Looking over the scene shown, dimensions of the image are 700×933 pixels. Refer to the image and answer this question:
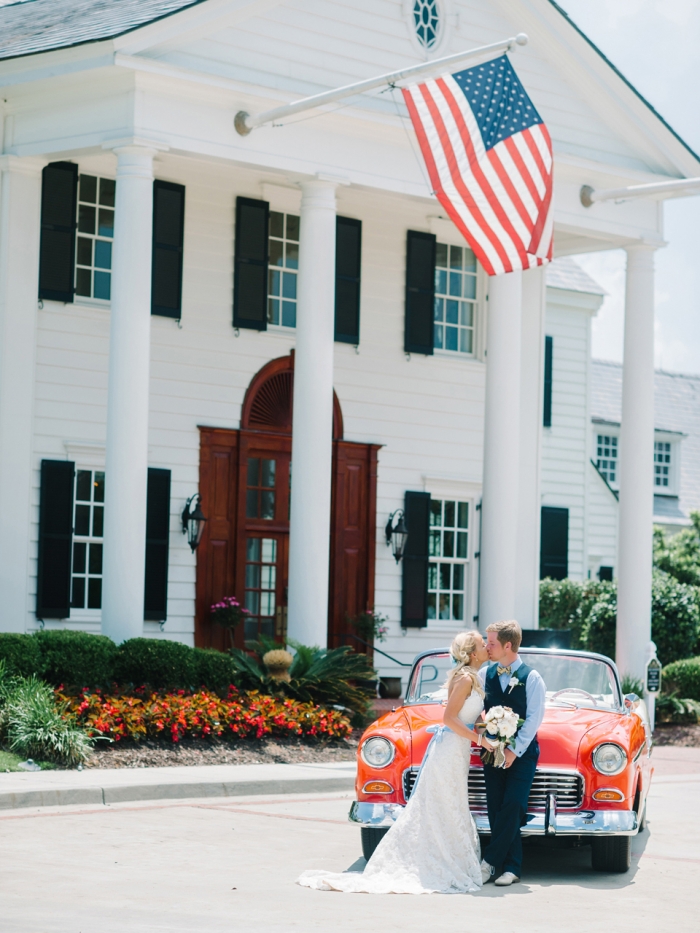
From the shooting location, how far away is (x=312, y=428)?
17.4 meters

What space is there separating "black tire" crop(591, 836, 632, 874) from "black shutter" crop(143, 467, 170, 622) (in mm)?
10381

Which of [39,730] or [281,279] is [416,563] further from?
[39,730]

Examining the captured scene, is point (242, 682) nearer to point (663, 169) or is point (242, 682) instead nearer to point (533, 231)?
point (533, 231)

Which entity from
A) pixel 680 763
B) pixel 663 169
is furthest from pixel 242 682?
A: pixel 663 169

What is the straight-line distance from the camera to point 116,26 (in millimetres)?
16703

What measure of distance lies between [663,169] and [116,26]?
27.8 ft

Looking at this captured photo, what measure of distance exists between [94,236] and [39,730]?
7404 millimetres

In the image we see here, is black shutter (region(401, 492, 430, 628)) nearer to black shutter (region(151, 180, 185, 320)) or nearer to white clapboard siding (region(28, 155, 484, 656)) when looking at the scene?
white clapboard siding (region(28, 155, 484, 656))

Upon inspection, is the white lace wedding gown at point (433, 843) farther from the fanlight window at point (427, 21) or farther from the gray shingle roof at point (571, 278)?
the gray shingle roof at point (571, 278)

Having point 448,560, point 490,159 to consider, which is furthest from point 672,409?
point 490,159

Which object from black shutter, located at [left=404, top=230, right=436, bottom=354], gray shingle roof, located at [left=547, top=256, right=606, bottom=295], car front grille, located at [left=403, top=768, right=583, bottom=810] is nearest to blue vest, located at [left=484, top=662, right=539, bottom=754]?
car front grille, located at [left=403, top=768, right=583, bottom=810]

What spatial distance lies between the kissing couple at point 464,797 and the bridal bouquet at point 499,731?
0.01 metres

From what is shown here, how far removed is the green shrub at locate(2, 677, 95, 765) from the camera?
43.8 ft

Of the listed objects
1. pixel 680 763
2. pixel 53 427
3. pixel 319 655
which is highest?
pixel 53 427
